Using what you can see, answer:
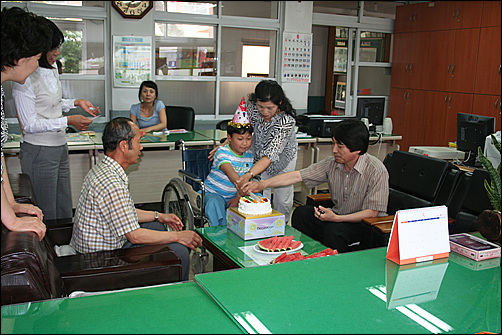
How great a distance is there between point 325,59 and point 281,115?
594cm

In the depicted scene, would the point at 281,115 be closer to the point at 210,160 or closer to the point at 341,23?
the point at 210,160

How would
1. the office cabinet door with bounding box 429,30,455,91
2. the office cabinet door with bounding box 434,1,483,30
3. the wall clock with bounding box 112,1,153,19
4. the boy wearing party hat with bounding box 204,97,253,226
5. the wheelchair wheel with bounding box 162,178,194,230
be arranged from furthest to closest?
the office cabinet door with bounding box 429,30,455,91, the office cabinet door with bounding box 434,1,483,30, the wall clock with bounding box 112,1,153,19, the boy wearing party hat with bounding box 204,97,253,226, the wheelchair wheel with bounding box 162,178,194,230

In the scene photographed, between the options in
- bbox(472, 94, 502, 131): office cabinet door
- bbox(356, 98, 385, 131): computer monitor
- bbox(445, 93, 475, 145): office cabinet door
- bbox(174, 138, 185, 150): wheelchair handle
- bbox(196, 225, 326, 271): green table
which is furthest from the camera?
bbox(445, 93, 475, 145): office cabinet door

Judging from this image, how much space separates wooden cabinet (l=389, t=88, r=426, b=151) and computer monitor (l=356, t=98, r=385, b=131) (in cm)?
176

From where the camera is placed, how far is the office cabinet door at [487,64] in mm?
6262

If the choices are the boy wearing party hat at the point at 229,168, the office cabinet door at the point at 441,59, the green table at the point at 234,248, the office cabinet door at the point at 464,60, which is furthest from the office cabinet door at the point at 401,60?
the green table at the point at 234,248

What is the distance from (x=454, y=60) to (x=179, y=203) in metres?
5.13

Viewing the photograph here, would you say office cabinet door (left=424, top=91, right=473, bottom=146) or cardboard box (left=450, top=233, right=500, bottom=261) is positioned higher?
office cabinet door (left=424, top=91, right=473, bottom=146)

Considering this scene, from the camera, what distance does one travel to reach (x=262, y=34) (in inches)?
278

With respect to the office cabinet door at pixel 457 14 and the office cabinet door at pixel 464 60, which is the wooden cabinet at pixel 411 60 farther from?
the office cabinet door at pixel 464 60

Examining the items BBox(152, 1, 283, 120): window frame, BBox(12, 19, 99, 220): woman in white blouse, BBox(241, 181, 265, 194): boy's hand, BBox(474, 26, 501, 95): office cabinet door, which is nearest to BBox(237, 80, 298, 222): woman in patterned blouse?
BBox(241, 181, 265, 194): boy's hand

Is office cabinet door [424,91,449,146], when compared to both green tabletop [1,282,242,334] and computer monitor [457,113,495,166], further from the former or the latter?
green tabletop [1,282,242,334]

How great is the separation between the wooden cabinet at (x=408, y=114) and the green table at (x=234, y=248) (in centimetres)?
531

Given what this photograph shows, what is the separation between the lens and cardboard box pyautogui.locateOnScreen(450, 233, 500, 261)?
5.59ft
